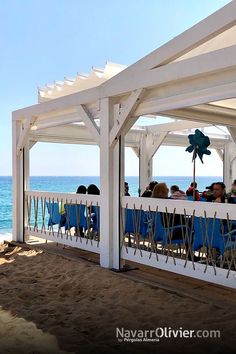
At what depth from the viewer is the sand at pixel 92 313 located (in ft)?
9.86

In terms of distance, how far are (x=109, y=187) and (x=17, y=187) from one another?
291 centimetres

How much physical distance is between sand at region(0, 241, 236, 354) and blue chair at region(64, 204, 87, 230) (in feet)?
3.71

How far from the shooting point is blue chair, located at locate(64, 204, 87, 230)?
20.5 ft

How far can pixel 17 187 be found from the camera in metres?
7.49

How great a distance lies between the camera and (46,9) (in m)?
12.2

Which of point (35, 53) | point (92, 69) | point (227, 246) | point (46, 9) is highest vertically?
point (35, 53)

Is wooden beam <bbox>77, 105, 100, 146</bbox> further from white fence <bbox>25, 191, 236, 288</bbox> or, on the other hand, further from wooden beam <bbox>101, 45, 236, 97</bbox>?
white fence <bbox>25, 191, 236, 288</bbox>

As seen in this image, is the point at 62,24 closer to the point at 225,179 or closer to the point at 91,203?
the point at 225,179

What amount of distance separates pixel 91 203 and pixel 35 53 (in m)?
20.0

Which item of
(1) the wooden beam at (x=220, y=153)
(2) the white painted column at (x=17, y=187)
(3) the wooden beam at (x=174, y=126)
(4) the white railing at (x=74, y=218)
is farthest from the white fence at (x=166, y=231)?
(1) the wooden beam at (x=220, y=153)

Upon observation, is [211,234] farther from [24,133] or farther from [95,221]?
[24,133]

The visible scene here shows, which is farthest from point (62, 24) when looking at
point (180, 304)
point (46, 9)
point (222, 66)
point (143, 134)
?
point (180, 304)

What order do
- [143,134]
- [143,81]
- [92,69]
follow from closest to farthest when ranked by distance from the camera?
[143,81] → [92,69] → [143,134]

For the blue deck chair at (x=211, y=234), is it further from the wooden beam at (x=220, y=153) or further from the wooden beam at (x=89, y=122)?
the wooden beam at (x=220, y=153)
